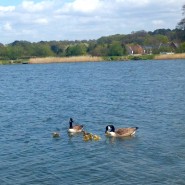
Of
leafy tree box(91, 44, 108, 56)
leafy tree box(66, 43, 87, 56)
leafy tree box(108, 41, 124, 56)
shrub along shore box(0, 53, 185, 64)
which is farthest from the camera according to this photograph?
leafy tree box(66, 43, 87, 56)

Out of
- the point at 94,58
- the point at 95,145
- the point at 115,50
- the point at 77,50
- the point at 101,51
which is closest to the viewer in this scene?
the point at 95,145

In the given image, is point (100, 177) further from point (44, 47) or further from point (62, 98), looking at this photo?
point (44, 47)

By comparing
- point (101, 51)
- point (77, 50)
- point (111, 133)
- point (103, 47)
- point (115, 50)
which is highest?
point (103, 47)

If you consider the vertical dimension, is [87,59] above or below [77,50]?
below

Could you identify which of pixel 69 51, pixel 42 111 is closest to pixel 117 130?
pixel 42 111

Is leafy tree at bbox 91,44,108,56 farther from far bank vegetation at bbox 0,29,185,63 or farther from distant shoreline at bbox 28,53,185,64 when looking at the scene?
distant shoreline at bbox 28,53,185,64

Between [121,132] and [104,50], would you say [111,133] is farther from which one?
[104,50]

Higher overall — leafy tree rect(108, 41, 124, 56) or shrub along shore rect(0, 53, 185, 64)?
leafy tree rect(108, 41, 124, 56)

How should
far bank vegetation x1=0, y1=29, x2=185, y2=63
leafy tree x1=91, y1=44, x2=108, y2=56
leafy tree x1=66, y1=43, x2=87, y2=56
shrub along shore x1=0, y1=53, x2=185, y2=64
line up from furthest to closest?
leafy tree x1=66, y1=43, x2=87, y2=56, leafy tree x1=91, y1=44, x2=108, y2=56, far bank vegetation x1=0, y1=29, x2=185, y2=63, shrub along shore x1=0, y1=53, x2=185, y2=64

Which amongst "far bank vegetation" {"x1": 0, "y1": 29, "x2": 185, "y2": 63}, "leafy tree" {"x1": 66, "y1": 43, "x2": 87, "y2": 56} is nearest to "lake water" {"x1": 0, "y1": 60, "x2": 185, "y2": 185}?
"far bank vegetation" {"x1": 0, "y1": 29, "x2": 185, "y2": 63}

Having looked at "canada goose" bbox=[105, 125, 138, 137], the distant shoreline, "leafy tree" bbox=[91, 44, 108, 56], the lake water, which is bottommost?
the lake water

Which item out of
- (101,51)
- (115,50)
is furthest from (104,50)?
(115,50)

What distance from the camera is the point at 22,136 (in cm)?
1917

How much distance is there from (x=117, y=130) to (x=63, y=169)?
5466mm
